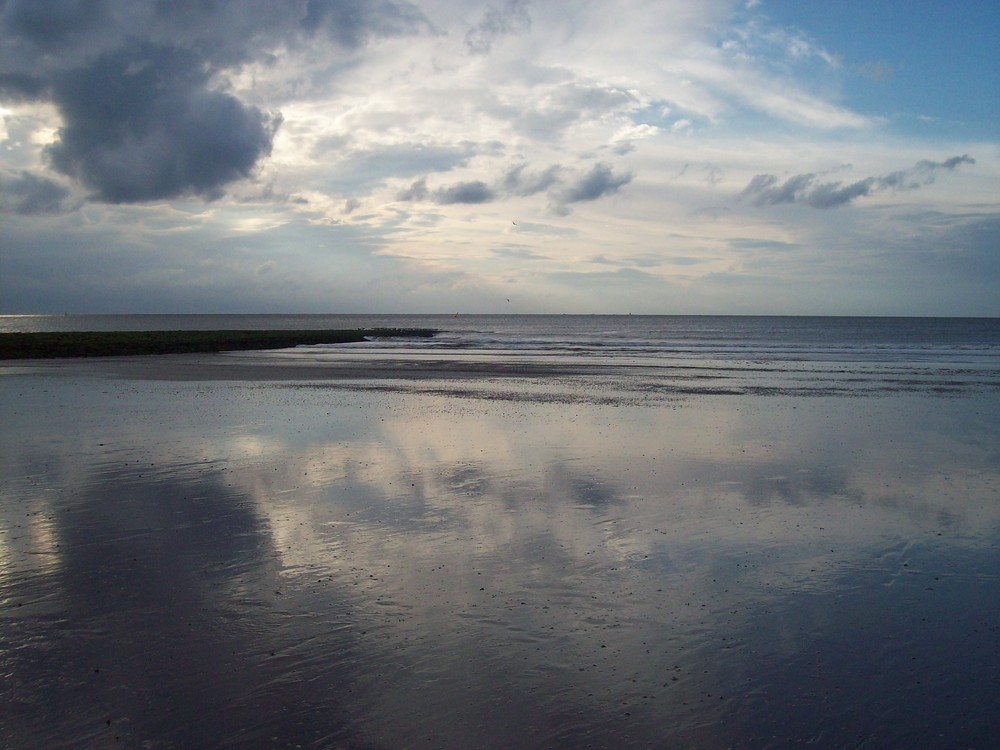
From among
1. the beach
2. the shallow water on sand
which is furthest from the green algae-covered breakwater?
the shallow water on sand

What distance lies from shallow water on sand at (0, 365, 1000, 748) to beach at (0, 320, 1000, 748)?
4 centimetres

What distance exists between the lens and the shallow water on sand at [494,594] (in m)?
6.22

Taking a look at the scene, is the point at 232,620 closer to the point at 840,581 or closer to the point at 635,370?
the point at 840,581

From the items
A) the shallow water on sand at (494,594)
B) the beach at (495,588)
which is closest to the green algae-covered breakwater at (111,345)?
the beach at (495,588)

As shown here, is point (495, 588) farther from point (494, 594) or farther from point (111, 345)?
point (111, 345)

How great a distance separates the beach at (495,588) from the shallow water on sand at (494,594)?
4 centimetres

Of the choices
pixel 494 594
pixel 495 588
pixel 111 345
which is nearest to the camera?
pixel 494 594

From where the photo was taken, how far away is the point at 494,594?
28.7 ft

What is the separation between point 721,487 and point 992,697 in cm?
764

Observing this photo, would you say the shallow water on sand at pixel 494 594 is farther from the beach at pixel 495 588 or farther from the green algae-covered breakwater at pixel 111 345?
the green algae-covered breakwater at pixel 111 345

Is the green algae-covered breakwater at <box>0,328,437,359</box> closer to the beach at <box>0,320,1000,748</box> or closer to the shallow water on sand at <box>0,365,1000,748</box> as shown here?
the beach at <box>0,320,1000,748</box>

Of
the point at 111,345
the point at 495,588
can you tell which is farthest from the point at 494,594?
the point at 111,345

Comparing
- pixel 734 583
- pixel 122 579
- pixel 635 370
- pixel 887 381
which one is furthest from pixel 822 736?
pixel 635 370

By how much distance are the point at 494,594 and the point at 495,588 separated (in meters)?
0.19
